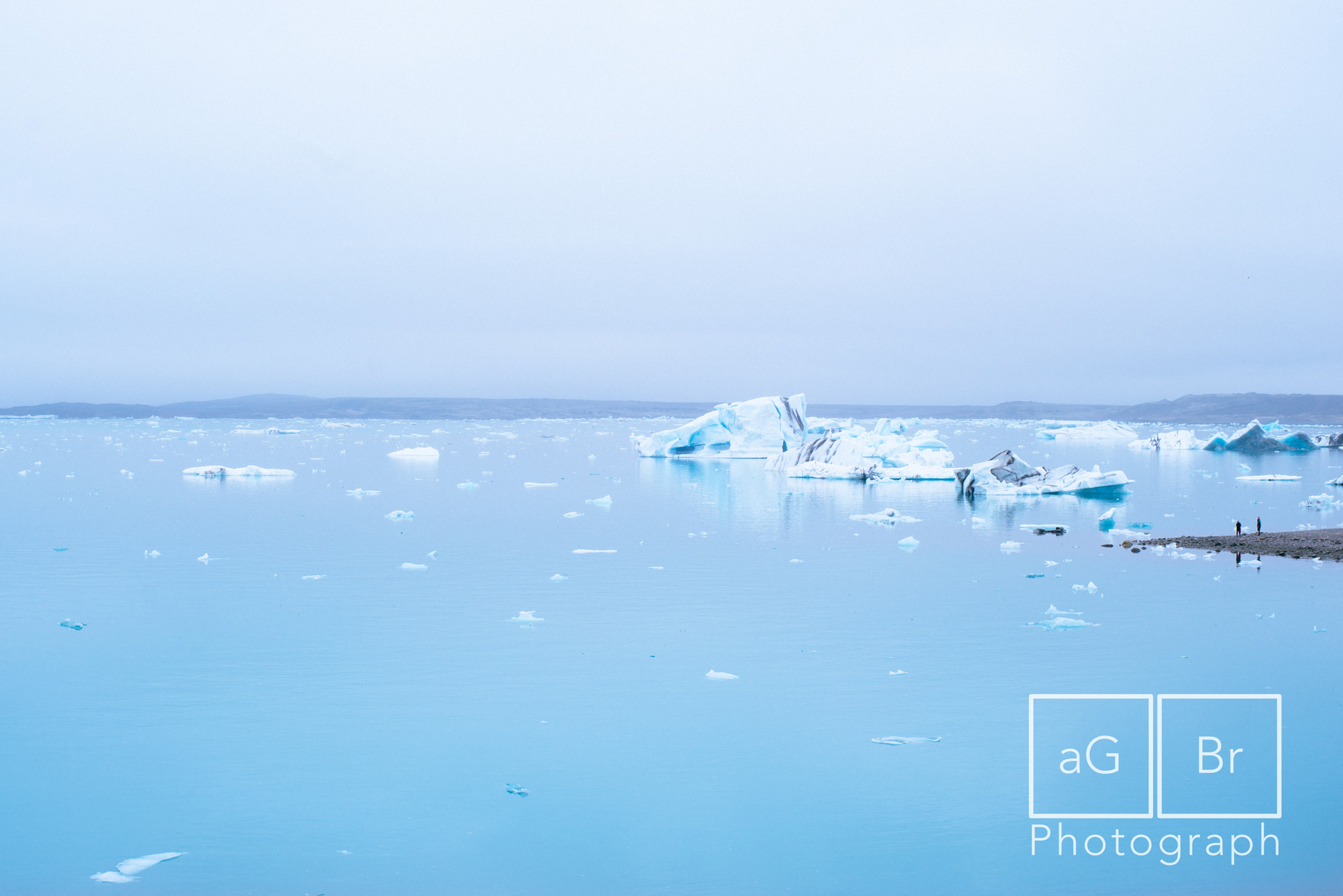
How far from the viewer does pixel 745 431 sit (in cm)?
3322

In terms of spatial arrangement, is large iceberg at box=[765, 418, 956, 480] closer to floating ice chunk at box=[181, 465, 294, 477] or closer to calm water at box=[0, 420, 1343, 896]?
calm water at box=[0, 420, 1343, 896]

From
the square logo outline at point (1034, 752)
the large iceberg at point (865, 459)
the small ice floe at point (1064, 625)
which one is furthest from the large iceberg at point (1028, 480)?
the square logo outline at point (1034, 752)

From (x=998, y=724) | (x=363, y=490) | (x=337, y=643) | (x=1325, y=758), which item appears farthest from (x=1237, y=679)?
(x=363, y=490)

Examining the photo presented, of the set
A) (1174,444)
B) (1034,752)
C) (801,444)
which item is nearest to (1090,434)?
(1174,444)

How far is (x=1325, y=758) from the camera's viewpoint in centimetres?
465

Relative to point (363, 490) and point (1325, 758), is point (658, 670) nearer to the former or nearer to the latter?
point (1325, 758)

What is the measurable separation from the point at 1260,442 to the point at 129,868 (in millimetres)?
43720

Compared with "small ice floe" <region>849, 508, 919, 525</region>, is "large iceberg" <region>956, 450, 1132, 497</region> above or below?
above

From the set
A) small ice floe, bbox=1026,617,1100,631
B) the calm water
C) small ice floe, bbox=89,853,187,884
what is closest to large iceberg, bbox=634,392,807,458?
the calm water

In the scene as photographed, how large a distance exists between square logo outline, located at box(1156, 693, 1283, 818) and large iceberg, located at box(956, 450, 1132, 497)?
13260mm

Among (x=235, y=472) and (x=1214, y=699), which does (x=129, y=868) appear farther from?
(x=235, y=472)

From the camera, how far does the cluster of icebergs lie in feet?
78.0

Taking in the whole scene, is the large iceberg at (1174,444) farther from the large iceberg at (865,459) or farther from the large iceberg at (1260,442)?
the large iceberg at (865,459)

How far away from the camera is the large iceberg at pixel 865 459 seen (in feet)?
76.4
